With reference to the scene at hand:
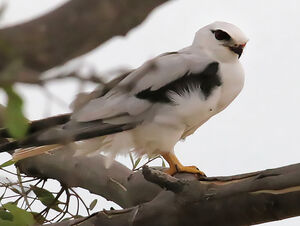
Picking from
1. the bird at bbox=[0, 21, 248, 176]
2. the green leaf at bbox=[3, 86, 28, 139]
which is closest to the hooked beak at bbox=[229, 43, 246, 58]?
the bird at bbox=[0, 21, 248, 176]

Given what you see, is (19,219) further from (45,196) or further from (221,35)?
(221,35)

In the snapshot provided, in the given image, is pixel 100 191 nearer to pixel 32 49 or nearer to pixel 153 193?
pixel 153 193

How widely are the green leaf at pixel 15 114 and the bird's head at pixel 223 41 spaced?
5.68 ft

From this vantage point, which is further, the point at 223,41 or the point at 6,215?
the point at 223,41

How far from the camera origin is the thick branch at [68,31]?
2.12 feet

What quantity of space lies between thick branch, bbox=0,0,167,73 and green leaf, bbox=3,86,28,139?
1.5 inches

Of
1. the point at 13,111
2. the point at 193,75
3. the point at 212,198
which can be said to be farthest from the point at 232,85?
the point at 13,111

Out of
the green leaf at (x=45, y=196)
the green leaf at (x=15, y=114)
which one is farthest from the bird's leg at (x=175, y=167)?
the green leaf at (x=15, y=114)

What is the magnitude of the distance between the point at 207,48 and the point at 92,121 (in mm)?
513

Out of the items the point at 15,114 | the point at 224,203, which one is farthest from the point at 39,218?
the point at 15,114

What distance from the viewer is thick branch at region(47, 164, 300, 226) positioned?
153cm

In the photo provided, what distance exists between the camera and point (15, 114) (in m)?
0.75

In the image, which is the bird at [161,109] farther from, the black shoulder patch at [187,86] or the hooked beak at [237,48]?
the hooked beak at [237,48]

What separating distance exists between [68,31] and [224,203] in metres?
1.00
